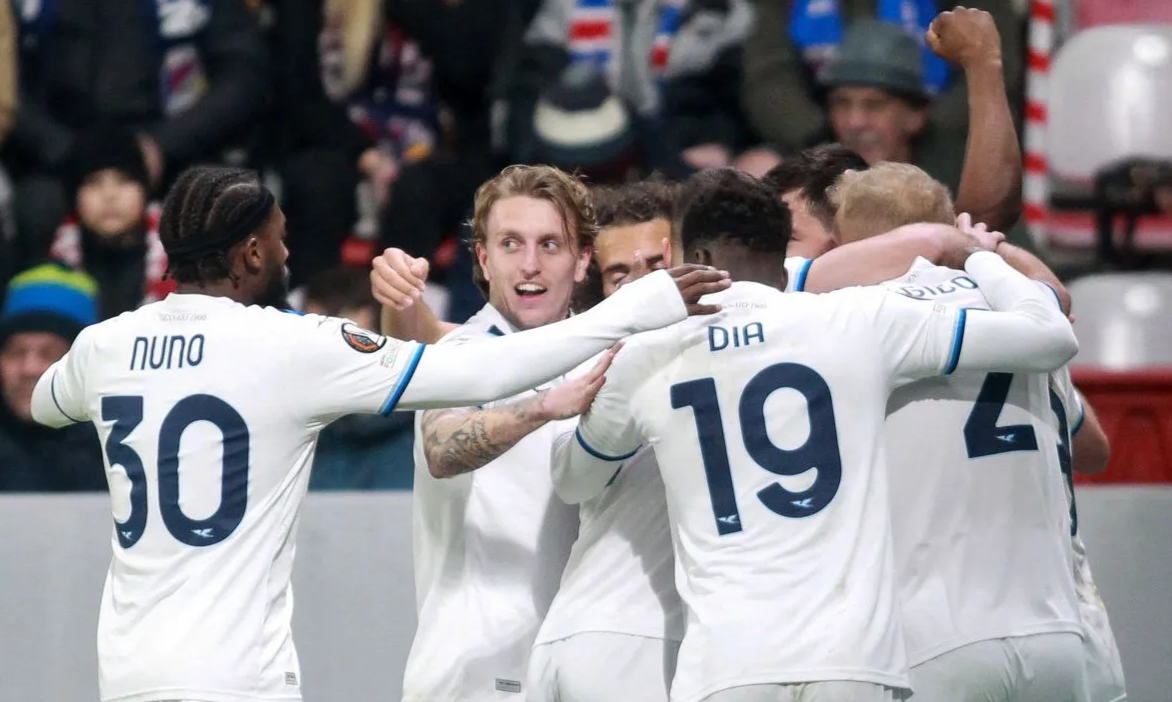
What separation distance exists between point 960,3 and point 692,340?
4.52m

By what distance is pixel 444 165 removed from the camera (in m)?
8.19

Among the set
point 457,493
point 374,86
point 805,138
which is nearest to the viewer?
point 457,493

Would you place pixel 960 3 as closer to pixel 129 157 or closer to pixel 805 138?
→ pixel 805 138

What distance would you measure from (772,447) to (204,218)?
1.29 meters

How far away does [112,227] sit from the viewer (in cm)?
798

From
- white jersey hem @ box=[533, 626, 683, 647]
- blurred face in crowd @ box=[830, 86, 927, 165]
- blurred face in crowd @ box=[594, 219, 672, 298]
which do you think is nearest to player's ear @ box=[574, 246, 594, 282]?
blurred face in crowd @ box=[594, 219, 672, 298]

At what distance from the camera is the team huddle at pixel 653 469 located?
13.6ft

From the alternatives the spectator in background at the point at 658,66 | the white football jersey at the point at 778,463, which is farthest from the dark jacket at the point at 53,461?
the white football jersey at the point at 778,463

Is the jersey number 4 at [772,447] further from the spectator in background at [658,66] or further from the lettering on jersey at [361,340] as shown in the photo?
the spectator in background at [658,66]

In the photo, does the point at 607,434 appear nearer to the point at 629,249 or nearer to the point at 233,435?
the point at 233,435

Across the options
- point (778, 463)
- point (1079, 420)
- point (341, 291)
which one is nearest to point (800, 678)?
point (778, 463)

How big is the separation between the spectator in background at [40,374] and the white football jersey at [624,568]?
301cm

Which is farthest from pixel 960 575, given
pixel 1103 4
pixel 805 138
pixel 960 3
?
pixel 1103 4

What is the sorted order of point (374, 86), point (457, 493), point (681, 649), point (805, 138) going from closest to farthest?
point (681, 649), point (457, 493), point (805, 138), point (374, 86)
